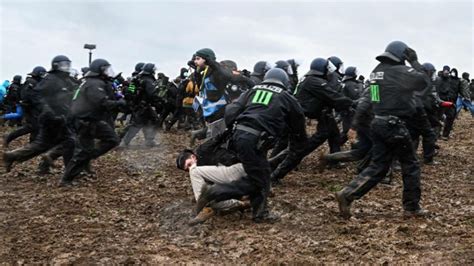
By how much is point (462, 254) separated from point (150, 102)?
10.3 metres

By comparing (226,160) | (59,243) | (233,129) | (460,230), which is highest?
(233,129)

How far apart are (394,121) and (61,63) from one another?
612 cm

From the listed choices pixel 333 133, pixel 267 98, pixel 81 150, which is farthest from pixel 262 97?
pixel 81 150

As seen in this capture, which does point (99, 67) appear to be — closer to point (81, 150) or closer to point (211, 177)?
point (81, 150)

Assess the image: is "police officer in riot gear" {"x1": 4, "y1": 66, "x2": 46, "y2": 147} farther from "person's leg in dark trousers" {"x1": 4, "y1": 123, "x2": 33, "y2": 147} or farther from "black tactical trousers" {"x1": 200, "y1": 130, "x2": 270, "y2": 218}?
"black tactical trousers" {"x1": 200, "y1": 130, "x2": 270, "y2": 218}

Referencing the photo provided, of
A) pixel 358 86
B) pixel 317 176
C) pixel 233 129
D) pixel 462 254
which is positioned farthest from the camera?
pixel 358 86

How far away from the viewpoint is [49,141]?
10.3 metres

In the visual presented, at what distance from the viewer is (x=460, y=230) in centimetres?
641

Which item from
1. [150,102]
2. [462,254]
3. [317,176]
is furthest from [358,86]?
[462,254]

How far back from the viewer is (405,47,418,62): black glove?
7066mm

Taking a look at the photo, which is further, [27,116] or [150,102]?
[150,102]

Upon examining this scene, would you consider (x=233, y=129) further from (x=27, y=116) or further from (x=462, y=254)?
(x=27, y=116)

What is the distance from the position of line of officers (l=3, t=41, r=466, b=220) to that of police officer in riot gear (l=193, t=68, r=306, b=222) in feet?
0.04

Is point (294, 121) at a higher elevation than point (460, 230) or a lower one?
higher
